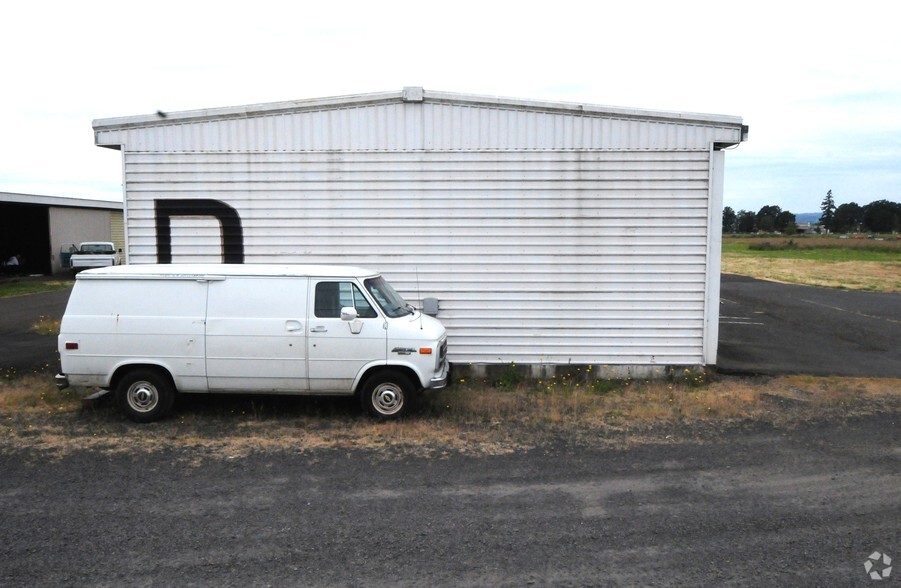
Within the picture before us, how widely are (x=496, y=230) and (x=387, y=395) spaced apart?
372 centimetres

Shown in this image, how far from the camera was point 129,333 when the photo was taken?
8141 millimetres

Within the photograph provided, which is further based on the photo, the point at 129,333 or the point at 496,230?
the point at 496,230

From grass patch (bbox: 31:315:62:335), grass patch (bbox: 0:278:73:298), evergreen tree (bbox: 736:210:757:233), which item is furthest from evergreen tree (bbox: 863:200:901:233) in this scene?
grass patch (bbox: 31:315:62:335)

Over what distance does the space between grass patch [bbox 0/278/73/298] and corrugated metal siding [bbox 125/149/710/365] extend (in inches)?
682

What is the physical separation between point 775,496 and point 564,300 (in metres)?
5.27

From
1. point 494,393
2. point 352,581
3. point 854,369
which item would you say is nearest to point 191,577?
point 352,581

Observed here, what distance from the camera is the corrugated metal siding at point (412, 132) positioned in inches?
422

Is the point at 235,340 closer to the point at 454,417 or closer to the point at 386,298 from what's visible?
the point at 386,298

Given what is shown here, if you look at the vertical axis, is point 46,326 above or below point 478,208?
below

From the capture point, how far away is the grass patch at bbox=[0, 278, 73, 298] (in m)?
25.0

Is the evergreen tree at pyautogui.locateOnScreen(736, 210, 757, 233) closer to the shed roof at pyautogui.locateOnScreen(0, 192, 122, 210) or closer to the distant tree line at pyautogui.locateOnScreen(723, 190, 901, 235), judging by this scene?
the distant tree line at pyautogui.locateOnScreen(723, 190, 901, 235)

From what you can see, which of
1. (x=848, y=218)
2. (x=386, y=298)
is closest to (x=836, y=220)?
(x=848, y=218)

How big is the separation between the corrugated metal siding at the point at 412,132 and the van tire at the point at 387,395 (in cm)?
411

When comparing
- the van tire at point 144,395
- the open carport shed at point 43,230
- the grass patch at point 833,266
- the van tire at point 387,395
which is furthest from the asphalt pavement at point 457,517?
the open carport shed at point 43,230
